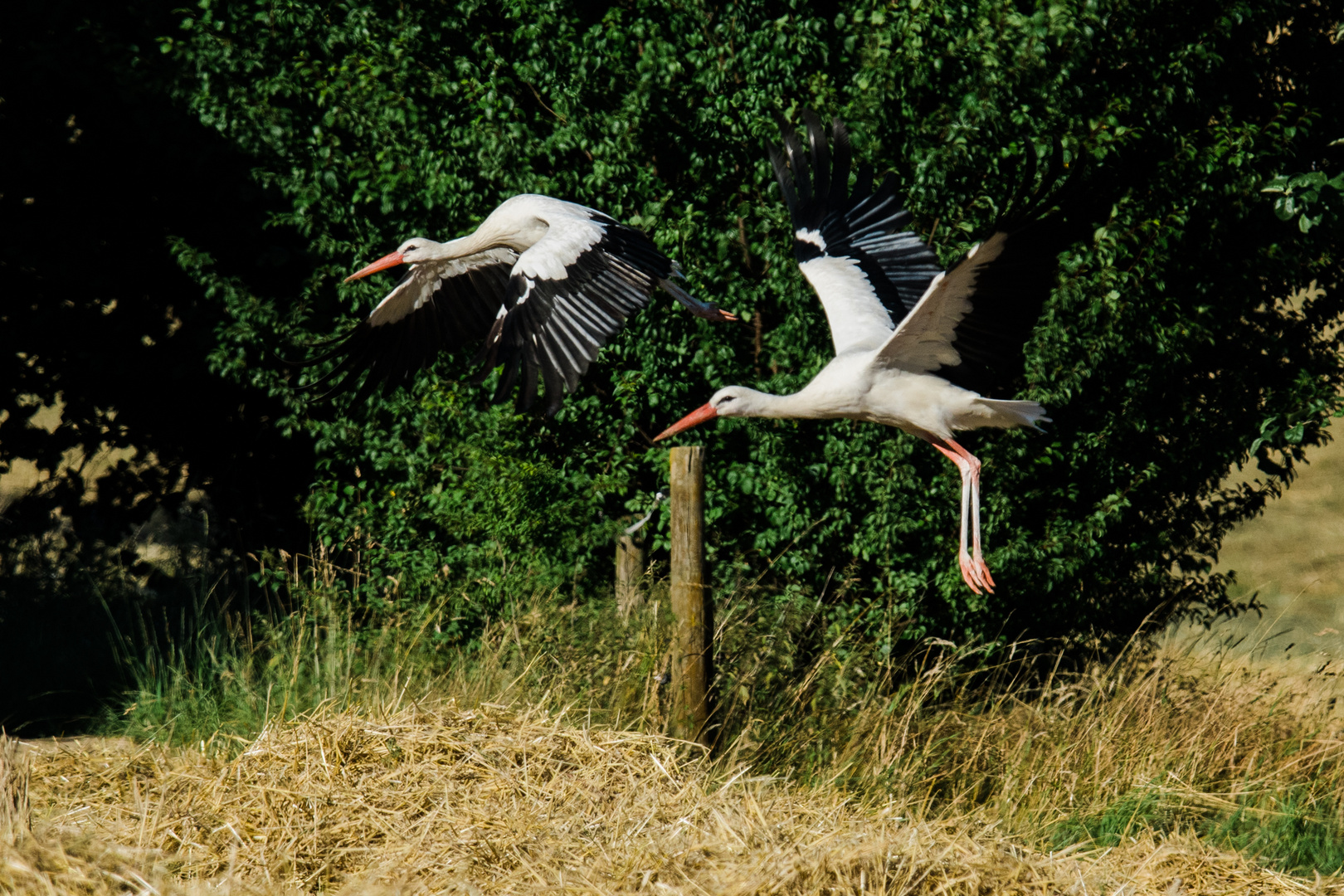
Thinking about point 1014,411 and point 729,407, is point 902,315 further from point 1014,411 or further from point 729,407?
point 729,407

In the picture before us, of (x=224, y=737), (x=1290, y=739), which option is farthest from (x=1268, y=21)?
(x=224, y=737)

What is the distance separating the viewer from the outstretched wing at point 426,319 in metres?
4.89

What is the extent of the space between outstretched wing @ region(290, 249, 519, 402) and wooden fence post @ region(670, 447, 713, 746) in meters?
1.39

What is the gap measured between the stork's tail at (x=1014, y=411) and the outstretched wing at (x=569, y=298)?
4.03 feet

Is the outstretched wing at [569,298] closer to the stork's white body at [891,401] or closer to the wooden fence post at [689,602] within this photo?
the wooden fence post at [689,602]

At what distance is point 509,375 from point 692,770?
1411 mm

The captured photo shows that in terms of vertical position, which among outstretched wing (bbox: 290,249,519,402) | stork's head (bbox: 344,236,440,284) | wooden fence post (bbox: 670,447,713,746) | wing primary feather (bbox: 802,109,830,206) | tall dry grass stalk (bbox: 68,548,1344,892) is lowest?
tall dry grass stalk (bbox: 68,548,1344,892)

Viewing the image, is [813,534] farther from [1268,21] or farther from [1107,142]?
[1268,21]

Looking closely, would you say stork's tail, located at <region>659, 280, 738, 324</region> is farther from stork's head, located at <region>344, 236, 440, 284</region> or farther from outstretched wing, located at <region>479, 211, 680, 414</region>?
stork's head, located at <region>344, 236, 440, 284</region>

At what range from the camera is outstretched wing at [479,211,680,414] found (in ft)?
13.2

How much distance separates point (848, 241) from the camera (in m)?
4.77

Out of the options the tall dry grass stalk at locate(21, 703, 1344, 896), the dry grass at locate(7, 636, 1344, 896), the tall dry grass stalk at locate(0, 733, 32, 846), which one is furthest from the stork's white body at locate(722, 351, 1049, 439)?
the tall dry grass stalk at locate(0, 733, 32, 846)

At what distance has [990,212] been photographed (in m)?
4.90

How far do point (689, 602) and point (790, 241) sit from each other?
183 cm
